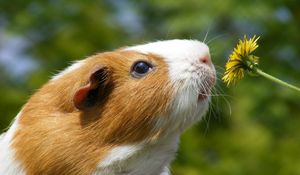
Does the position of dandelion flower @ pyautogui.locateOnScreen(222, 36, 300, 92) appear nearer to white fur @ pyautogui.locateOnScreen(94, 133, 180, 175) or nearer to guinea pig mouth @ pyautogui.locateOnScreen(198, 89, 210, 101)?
guinea pig mouth @ pyautogui.locateOnScreen(198, 89, 210, 101)

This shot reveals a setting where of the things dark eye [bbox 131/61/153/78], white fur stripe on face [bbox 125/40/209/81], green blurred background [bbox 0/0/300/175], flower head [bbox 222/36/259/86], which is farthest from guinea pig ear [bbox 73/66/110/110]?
green blurred background [bbox 0/0/300/175]

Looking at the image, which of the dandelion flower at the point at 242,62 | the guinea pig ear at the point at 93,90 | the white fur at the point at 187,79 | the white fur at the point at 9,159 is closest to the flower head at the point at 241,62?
the dandelion flower at the point at 242,62

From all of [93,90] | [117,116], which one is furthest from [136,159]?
[93,90]

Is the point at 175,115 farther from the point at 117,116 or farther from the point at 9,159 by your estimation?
the point at 9,159

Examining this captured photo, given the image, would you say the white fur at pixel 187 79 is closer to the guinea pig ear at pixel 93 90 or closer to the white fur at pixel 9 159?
the guinea pig ear at pixel 93 90

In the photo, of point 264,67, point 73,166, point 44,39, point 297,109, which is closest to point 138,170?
point 73,166

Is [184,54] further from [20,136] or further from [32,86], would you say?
[32,86]
